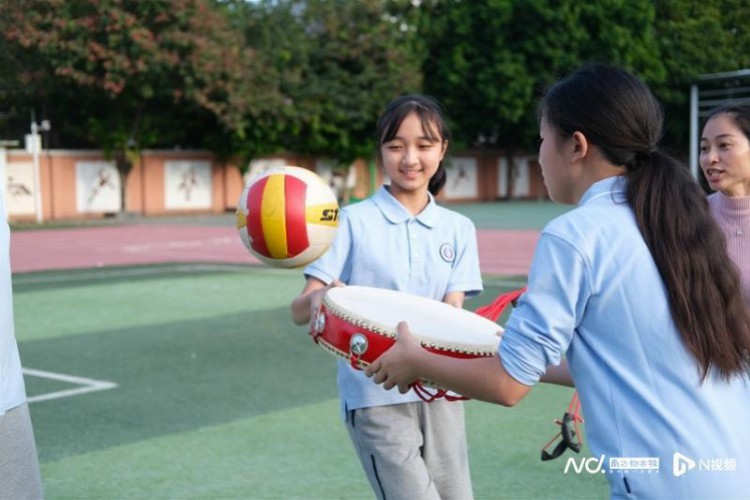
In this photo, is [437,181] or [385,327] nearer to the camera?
[385,327]

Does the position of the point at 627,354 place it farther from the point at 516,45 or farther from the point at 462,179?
the point at 462,179

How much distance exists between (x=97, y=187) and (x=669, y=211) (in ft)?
96.6

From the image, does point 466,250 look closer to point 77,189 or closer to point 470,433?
point 470,433

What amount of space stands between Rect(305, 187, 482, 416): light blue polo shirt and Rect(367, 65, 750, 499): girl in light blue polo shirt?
134 centimetres

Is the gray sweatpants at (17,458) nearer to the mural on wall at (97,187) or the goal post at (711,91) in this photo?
the mural on wall at (97,187)

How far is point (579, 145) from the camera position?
198 centimetres

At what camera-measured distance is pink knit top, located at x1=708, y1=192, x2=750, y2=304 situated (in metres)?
3.91

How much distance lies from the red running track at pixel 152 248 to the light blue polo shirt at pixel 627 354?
38.6 feet

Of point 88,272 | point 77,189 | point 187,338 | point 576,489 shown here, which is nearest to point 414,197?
point 576,489

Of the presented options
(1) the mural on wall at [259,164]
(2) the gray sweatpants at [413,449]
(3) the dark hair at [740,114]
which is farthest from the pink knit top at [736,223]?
(1) the mural on wall at [259,164]

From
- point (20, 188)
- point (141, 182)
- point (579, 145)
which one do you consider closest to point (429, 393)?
point (579, 145)

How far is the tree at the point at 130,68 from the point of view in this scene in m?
25.6

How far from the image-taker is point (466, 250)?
3447 mm

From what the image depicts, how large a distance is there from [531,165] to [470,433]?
39.7 metres
